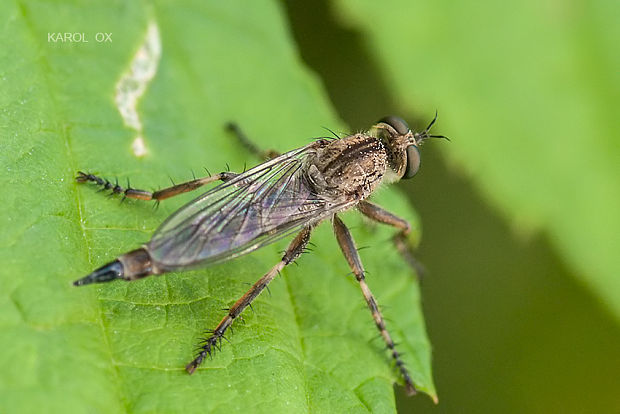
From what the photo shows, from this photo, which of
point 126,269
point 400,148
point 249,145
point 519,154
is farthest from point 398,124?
point 126,269

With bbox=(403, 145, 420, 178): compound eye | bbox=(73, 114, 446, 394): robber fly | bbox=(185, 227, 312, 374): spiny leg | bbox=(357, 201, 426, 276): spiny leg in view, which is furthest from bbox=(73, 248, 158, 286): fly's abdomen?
bbox=(403, 145, 420, 178): compound eye

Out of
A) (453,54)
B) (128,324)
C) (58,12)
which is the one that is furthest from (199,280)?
(453,54)

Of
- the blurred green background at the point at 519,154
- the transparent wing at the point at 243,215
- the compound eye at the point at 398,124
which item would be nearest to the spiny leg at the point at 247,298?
the transparent wing at the point at 243,215

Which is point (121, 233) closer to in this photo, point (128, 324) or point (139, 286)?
point (139, 286)

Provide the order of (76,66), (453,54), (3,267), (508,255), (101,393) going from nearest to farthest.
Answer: (101,393) < (3,267) < (76,66) < (453,54) < (508,255)

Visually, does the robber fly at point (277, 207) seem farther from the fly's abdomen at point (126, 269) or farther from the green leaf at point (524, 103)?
the green leaf at point (524, 103)

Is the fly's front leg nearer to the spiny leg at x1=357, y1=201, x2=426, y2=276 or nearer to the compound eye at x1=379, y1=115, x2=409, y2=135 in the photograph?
the spiny leg at x1=357, y1=201, x2=426, y2=276

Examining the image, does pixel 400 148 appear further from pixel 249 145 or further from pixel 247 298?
pixel 247 298
